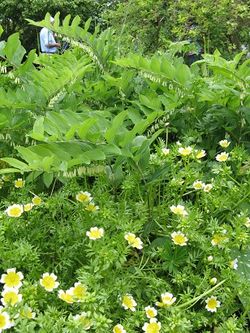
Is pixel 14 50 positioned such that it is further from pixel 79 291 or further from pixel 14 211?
pixel 79 291

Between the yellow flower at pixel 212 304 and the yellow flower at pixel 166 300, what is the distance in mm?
79

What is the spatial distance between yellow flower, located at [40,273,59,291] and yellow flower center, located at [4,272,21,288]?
5cm

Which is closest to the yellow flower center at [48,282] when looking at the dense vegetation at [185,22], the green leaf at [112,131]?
the green leaf at [112,131]

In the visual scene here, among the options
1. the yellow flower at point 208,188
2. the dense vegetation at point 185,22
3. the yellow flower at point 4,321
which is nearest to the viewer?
the yellow flower at point 4,321

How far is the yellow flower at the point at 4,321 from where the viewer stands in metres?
0.90

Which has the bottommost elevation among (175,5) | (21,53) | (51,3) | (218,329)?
(51,3)

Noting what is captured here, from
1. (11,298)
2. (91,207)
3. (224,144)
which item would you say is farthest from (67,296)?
(224,144)

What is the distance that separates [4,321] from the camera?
910 mm

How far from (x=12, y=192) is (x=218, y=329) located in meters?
0.62

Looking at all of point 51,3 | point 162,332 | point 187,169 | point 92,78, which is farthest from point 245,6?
point 51,3

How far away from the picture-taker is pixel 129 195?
1235mm

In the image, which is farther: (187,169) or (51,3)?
(51,3)

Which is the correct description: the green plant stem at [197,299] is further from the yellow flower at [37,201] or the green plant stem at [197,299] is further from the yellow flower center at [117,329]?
the yellow flower at [37,201]

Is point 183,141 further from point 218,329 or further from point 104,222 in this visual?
point 218,329
